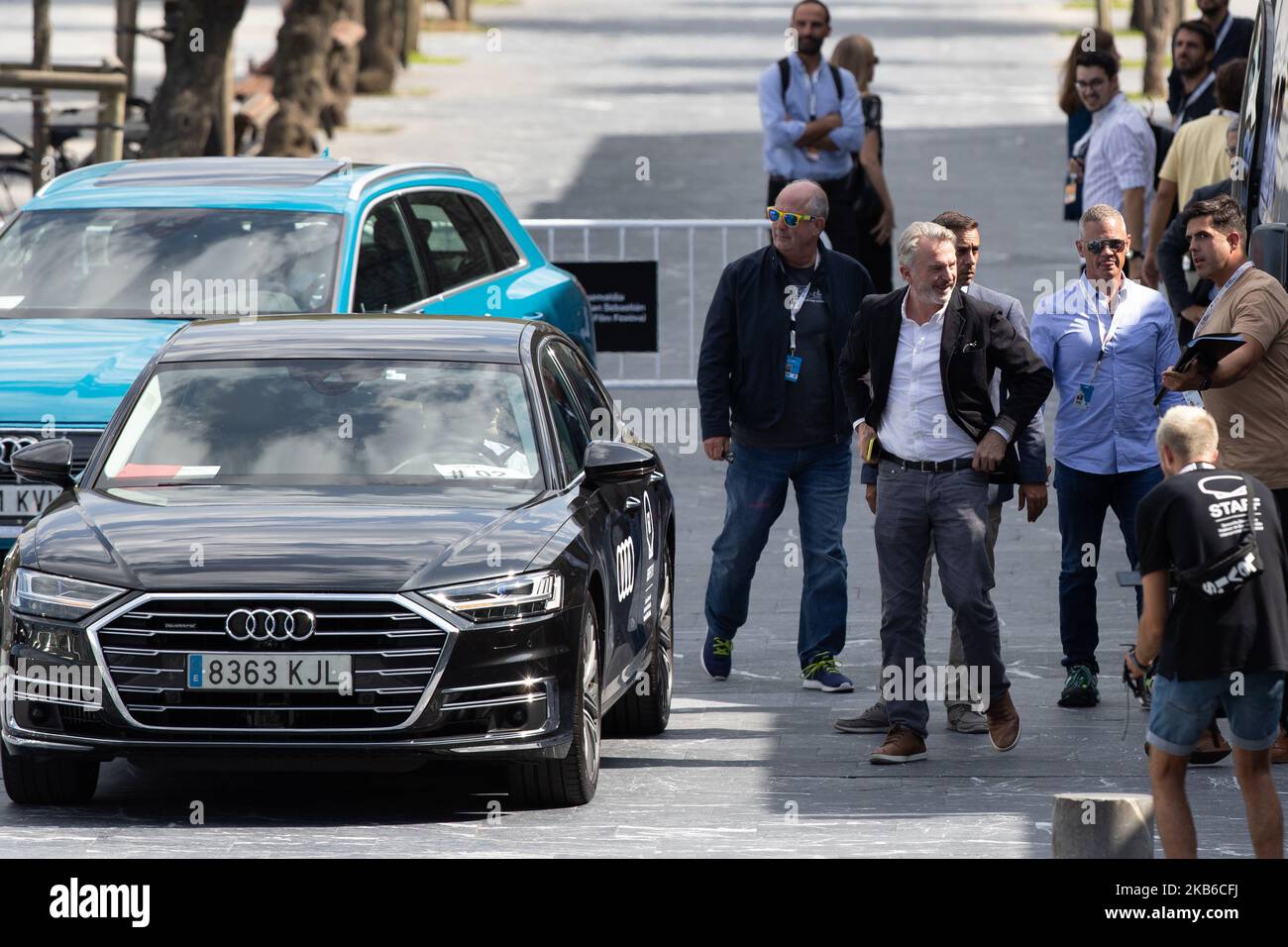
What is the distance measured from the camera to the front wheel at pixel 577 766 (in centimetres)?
800

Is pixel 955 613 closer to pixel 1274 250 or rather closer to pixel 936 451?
pixel 936 451

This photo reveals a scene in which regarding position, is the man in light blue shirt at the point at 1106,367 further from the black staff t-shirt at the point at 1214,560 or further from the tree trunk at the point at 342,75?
the tree trunk at the point at 342,75

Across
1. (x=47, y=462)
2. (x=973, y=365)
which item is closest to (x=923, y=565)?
(x=973, y=365)

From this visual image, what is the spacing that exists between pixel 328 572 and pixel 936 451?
8.16ft

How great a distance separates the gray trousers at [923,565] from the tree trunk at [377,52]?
97.9 ft

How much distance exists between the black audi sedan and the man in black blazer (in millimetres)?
986

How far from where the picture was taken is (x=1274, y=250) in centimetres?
911

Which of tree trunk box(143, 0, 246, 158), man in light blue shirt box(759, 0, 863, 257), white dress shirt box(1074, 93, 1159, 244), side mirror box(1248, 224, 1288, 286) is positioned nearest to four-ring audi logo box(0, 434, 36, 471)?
side mirror box(1248, 224, 1288, 286)

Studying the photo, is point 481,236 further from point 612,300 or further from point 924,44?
point 924,44

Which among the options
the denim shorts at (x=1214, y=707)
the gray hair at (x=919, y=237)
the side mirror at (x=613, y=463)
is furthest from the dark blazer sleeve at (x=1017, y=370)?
the denim shorts at (x=1214, y=707)

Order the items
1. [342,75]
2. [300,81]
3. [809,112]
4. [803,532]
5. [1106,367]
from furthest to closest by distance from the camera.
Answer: [342,75] → [300,81] → [809,112] → [803,532] → [1106,367]

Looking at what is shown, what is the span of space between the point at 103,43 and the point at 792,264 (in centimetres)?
3558
